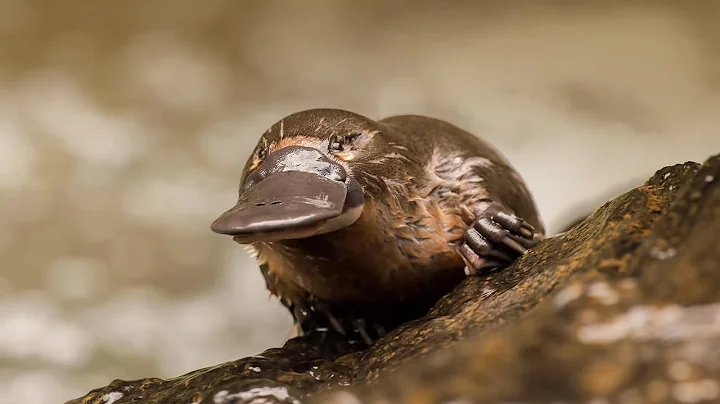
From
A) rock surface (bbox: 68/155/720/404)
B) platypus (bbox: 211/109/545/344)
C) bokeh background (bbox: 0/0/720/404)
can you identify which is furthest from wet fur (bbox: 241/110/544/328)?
bokeh background (bbox: 0/0/720/404)

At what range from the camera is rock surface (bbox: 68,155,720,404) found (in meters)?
0.61

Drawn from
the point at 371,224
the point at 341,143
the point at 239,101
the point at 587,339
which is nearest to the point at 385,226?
the point at 371,224

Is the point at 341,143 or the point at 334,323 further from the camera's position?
the point at 334,323

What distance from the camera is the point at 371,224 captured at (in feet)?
3.58

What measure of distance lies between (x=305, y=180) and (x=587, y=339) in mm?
447

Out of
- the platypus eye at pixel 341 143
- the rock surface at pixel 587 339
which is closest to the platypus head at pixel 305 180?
the platypus eye at pixel 341 143

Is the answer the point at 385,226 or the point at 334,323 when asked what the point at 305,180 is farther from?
the point at 334,323

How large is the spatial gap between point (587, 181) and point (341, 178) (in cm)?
202

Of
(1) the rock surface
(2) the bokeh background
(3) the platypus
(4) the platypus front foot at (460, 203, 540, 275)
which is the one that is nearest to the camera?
(1) the rock surface

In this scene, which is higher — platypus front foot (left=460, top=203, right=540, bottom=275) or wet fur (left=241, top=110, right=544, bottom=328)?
wet fur (left=241, top=110, right=544, bottom=328)

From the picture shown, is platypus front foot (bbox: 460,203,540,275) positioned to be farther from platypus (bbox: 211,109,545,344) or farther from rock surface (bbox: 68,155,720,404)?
rock surface (bbox: 68,155,720,404)

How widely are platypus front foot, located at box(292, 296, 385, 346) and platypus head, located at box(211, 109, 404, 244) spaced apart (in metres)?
0.25

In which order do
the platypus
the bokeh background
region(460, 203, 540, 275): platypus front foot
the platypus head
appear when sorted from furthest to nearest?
the bokeh background < region(460, 203, 540, 275): platypus front foot < the platypus < the platypus head

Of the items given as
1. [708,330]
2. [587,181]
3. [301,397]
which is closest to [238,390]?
[301,397]
